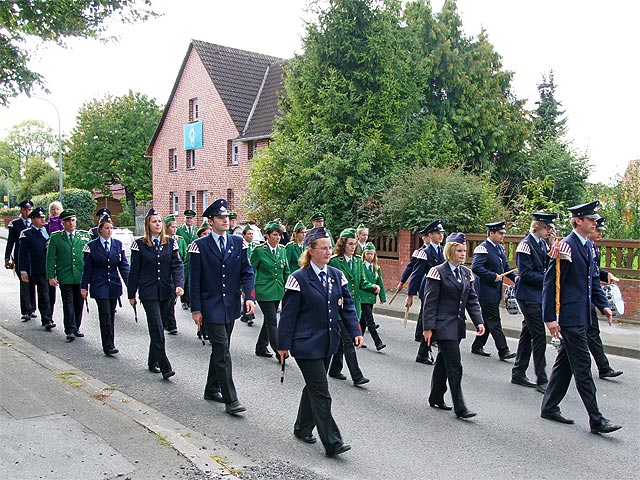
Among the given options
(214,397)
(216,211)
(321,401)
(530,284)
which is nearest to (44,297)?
(214,397)

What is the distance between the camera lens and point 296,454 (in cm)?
556

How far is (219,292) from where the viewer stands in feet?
22.7

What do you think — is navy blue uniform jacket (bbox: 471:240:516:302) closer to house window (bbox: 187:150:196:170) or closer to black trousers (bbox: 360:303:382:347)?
black trousers (bbox: 360:303:382:347)

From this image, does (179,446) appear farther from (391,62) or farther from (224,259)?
(391,62)

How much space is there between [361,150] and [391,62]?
9.60ft

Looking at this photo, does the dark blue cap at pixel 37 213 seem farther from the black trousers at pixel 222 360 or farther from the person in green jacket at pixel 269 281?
the black trousers at pixel 222 360

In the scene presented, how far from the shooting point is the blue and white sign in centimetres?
3603

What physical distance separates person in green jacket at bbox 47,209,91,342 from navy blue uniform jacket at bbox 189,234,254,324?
4370 mm

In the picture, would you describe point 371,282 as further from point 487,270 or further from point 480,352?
point 480,352

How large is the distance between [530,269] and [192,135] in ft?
101

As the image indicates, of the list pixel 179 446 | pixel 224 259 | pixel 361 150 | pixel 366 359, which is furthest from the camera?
pixel 361 150

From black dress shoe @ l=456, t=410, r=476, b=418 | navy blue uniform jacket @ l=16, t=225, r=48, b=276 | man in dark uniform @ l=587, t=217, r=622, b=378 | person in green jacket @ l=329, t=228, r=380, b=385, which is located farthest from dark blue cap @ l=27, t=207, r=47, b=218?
man in dark uniform @ l=587, t=217, r=622, b=378

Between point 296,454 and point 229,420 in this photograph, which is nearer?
point 296,454

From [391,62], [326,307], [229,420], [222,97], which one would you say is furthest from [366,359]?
[222,97]
